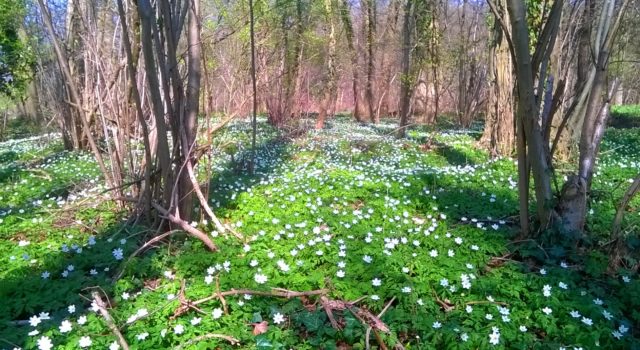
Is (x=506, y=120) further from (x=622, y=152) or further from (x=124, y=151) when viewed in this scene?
(x=124, y=151)

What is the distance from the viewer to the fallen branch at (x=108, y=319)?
2.64 meters

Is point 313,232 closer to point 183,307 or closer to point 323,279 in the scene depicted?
point 323,279

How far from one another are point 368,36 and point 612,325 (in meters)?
23.4

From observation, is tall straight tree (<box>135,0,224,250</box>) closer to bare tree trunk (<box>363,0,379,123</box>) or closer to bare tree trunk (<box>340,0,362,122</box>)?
bare tree trunk (<box>340,0,362,122</box>)

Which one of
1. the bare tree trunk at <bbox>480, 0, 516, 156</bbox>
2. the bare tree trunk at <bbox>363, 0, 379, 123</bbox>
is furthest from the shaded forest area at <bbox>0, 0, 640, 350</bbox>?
the bare tree trunk at <bbox>363, 0, 379, 123</bbox>

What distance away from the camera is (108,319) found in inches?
112

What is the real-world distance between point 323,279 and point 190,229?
144cm

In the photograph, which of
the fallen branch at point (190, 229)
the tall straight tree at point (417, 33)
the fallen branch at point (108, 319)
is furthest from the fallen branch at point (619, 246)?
the tall straight tree at point (417, 33)

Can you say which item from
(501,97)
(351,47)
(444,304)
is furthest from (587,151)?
(351,47)

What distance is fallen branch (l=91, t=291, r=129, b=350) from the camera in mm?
2643

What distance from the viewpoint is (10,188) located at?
734 cm

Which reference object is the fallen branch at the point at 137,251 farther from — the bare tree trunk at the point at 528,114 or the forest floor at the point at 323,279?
the bare tree trunk at the point at 528,114

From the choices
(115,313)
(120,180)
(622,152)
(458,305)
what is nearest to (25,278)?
(115,313)

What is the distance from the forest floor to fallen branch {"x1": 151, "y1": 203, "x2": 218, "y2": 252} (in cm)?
10
